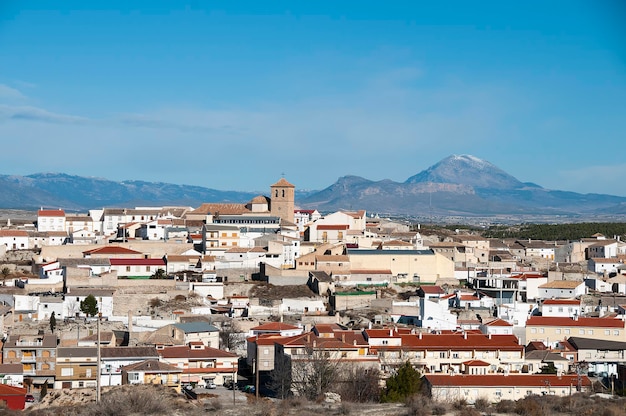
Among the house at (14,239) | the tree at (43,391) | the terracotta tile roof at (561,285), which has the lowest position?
the tree at (43,391)

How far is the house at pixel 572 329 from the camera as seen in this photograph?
37.1m

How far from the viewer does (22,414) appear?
23.9 m

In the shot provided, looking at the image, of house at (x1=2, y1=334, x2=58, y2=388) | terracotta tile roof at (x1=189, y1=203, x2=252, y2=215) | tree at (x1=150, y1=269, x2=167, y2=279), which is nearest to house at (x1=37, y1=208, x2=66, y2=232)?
terracotta tile roof at (x1=189, y1=203, x2=252, y2=215)

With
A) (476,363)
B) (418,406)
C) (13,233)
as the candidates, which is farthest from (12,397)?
(13,233)

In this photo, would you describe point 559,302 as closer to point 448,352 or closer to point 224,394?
point 448,352

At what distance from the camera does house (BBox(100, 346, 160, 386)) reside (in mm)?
29906

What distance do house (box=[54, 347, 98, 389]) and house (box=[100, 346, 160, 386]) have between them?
0.32 meters

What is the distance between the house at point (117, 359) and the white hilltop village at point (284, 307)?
6 cm

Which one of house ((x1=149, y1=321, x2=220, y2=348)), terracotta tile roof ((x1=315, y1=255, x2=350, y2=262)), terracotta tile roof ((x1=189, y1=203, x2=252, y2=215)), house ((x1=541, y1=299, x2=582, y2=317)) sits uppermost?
terracotta tile roof ((x1=189, y1=203, x2=252, y2=215))

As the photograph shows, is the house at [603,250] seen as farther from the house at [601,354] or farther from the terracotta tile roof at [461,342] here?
the terracotta tile roof at [461,342]

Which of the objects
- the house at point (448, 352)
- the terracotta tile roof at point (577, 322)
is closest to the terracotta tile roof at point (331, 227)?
the terracotta tile roof at point (577, 322)

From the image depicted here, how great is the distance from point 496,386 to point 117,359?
11.1 meters

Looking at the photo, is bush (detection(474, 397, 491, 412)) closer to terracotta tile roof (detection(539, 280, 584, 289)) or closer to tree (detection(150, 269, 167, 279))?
terracotta tile roof (detection(539, 280, 584, 289))

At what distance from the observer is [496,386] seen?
2898 cm
